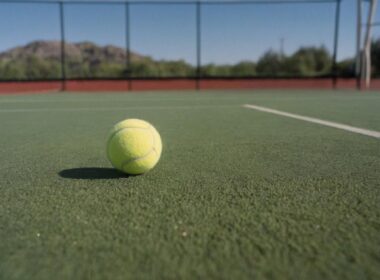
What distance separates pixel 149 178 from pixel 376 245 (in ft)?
4.22

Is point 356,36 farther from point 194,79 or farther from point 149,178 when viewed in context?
point 149,178

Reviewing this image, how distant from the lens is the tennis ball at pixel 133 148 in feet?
6.99

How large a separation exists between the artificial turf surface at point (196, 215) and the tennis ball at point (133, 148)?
81 mm

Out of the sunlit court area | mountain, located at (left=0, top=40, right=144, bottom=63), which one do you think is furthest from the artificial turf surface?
mountain, located at (left=0, top=40, right=144, bottom=63)

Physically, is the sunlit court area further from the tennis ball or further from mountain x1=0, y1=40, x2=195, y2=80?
mountain x1=0, y1=40, x2=195, y2=80

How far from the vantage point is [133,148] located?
2.14 metres

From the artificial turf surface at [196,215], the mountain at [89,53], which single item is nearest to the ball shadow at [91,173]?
the artificial turf surface at [196,215]

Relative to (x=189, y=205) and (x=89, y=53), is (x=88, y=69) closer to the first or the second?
(x=89, y=53)

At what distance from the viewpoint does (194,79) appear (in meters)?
20.0

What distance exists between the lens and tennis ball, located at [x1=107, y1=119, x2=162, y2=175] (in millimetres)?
2131

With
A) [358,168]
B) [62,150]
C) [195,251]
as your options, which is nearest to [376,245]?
[195,251]

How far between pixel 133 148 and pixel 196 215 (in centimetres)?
75

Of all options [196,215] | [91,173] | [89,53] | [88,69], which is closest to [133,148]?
[91,173]

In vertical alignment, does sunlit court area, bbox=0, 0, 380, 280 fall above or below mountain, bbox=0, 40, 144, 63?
below
